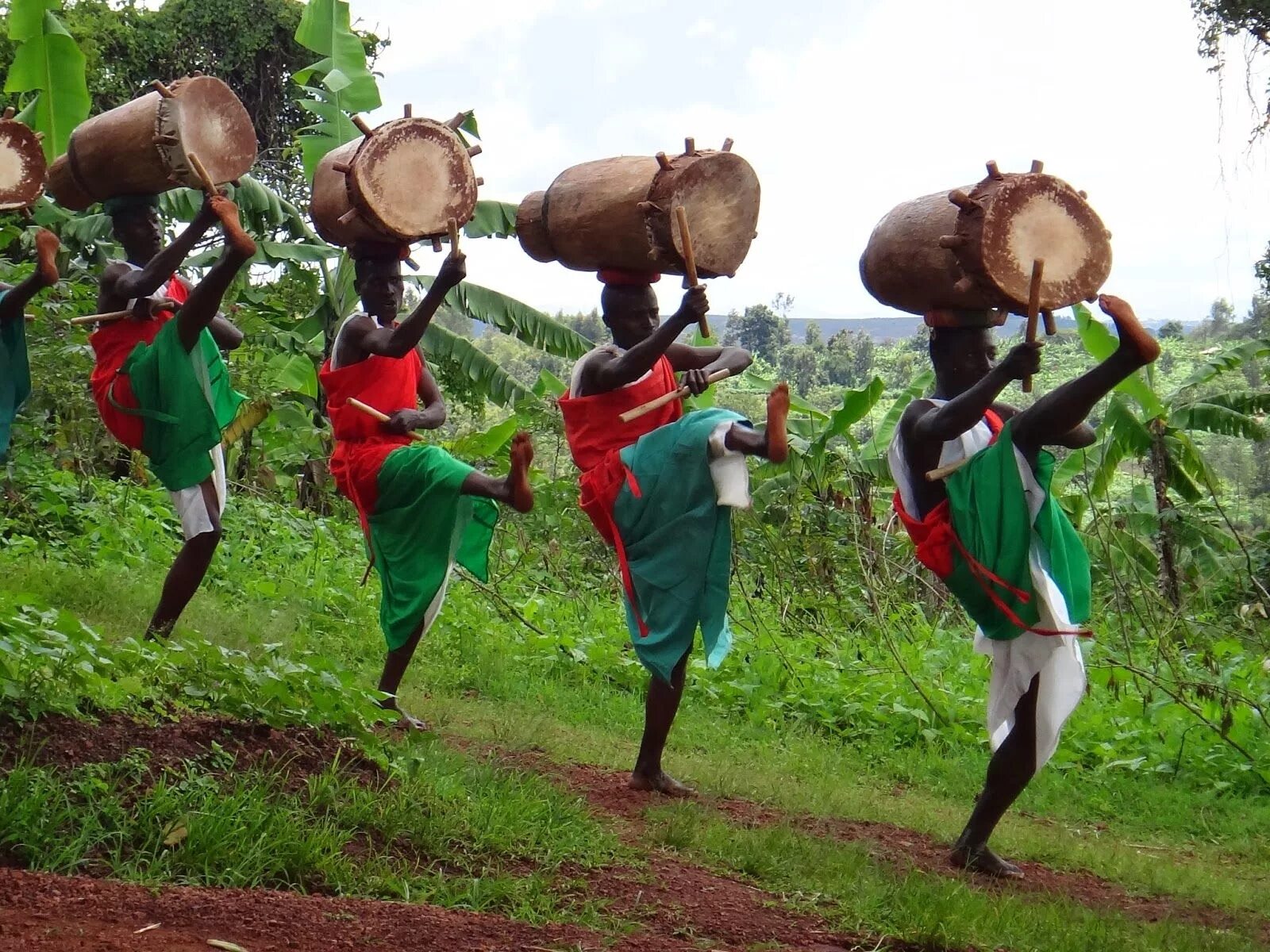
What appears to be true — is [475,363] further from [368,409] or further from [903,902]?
[903,902]

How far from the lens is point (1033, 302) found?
428cm

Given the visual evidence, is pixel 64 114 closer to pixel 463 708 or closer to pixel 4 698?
pixel 463 708

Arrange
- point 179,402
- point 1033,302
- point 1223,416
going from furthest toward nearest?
point 1223,416 < point 179,402 < point 1033,302

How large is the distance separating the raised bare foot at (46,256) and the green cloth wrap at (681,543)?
2682 mm

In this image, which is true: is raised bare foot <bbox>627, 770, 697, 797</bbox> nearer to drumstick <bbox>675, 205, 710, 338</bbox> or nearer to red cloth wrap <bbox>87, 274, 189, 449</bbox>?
drumstick <bbox>675, 205, 710, 338</bbox>

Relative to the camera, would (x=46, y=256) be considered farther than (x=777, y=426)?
Yes

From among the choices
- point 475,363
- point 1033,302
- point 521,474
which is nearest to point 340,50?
point 475,363

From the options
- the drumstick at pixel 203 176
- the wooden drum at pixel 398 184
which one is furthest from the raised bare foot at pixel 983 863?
the drumstick at pixel 203 176

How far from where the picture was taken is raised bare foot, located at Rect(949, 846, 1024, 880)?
466cm

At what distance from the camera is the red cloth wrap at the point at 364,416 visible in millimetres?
5844

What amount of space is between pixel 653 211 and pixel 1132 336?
1799 mm

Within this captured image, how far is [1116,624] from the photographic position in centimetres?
1052

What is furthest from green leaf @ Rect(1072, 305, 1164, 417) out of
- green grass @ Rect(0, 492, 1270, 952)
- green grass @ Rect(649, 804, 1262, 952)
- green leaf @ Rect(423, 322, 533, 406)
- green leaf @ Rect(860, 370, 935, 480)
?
green leaf @ Rect(423, 322, 533, 406)

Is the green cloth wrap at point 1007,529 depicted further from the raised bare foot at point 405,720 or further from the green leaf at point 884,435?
the green leaf at point 884,435
